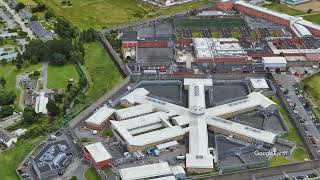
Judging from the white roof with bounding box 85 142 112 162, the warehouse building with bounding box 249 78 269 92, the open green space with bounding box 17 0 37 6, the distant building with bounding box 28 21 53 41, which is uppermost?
the open green space with bounding box 17 0 37 6

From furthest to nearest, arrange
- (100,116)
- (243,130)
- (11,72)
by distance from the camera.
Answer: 1. (11,72)
2. (100,116)
3. (243,130)

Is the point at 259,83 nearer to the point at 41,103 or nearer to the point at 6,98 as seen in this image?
the point at 41,103

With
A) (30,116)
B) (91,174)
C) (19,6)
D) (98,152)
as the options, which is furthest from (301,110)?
(19,6)

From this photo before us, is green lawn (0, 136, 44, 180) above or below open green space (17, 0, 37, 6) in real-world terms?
below

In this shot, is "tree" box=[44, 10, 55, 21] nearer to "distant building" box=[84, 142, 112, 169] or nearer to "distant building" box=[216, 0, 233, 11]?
"distant building" box=[216, 0, 233, 11]

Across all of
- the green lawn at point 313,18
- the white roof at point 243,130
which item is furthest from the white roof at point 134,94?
the green lawn at point 313,18

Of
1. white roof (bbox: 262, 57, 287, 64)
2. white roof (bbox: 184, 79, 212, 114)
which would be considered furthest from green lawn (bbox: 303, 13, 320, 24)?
white roof (bbox: 184, 79, 212, 114)

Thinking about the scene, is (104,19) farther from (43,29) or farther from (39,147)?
(39,147)

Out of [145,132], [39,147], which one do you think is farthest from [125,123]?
[39,147]
